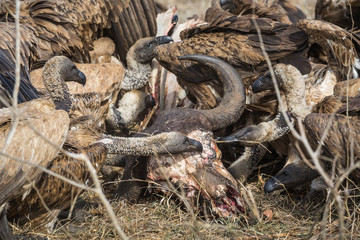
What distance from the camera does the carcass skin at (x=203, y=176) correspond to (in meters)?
3.61

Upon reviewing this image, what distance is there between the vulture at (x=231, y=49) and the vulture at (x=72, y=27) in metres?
0.98

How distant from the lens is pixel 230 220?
354 cm

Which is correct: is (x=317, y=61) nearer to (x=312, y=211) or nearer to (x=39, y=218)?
(x=312, y=211)

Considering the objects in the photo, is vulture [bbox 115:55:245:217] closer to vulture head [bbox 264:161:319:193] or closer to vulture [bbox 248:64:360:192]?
vulture [bbox 248:64:360:192]

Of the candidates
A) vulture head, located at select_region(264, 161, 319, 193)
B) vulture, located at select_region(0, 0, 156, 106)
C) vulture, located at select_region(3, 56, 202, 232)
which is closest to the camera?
vulture, located at select_region(3, 56, 202, 232)

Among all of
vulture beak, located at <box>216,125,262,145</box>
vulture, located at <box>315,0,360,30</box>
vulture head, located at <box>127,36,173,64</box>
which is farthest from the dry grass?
vulture, located at <box>315,0,360,30</box>

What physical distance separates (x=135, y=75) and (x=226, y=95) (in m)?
1.69

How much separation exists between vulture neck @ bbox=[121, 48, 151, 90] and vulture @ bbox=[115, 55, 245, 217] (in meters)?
1.41

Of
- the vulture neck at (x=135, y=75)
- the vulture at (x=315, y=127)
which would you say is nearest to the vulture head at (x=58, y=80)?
the vulture neck at (x=135, y=75)

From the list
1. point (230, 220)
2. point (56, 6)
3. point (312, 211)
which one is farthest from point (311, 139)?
point (56, 6)

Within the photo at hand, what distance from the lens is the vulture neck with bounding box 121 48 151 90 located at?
5.84 meters

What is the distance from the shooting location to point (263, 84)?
4414mm

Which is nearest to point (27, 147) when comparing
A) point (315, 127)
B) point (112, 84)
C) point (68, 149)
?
point (68, 149)

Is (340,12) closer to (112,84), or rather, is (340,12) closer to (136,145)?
(112,84)
